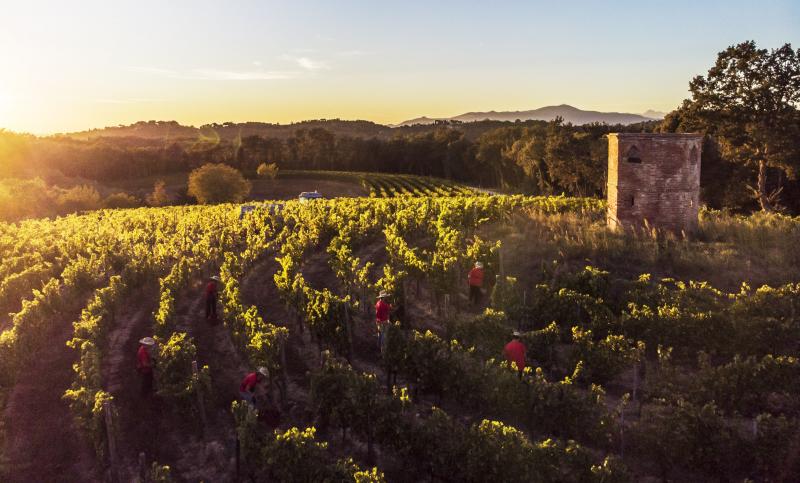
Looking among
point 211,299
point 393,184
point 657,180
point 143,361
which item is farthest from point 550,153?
point 143,361

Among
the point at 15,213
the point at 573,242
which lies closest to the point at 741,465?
the point at 573,242

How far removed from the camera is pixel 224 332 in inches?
715

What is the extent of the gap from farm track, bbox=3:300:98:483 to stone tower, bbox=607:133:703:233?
837 inches

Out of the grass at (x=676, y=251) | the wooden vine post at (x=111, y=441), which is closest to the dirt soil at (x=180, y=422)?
the wooden vine post at (x=111, y=441)

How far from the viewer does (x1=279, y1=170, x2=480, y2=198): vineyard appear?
67312mm

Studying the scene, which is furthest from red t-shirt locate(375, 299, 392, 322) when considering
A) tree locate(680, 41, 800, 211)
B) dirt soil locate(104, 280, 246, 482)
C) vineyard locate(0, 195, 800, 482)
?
tree locate(680, 41, 800, 211)

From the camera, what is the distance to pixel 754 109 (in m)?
36.1

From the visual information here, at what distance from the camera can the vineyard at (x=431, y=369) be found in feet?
33.4

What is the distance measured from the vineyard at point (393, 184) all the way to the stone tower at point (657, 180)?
3839 cm

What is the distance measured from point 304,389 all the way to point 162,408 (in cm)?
330

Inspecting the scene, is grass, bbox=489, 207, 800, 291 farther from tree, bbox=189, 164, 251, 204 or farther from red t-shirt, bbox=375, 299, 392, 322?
tree, bbox=189, 164, 251, 204

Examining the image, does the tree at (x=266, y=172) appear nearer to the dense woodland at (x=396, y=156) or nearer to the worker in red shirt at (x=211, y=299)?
the dense woodland at (x=396, y=156)

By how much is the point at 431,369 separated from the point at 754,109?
33.6m

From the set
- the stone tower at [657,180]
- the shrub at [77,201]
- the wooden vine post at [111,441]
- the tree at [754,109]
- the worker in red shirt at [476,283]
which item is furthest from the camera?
the shrub at [77,201]
